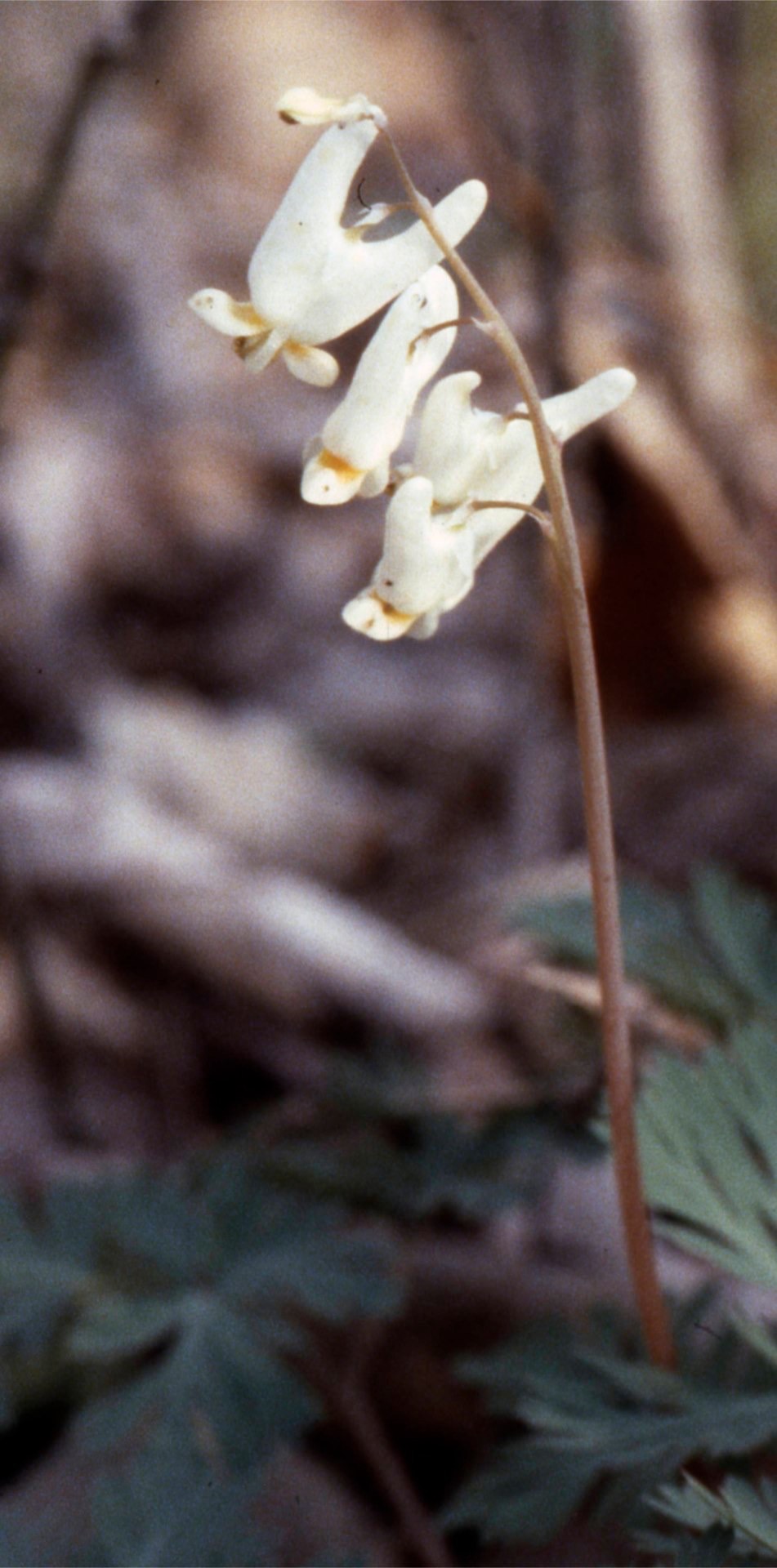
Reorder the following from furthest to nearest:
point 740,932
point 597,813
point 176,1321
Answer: point 740,932
point 176,1321
point 597,813

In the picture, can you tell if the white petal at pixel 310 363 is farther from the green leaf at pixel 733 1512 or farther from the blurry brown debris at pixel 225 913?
the blurry brown debris at pixel 225 913

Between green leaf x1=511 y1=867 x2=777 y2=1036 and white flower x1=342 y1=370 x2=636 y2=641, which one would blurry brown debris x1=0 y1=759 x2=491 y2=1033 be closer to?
green leaf x1=511 y1=867 x2=777 y2=1036

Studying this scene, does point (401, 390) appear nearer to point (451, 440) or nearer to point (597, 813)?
point (451, 440)

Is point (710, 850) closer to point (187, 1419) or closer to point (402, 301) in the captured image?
point (187, 1419)

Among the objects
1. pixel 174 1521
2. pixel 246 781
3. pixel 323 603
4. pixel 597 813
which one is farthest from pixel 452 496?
pixel 323 603

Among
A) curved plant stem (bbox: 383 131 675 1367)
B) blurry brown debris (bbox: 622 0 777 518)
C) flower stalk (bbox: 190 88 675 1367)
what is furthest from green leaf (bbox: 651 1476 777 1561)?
blurry brown debris (bbox: 622 0 777 518)

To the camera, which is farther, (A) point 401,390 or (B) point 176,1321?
(B) point 176,1321
